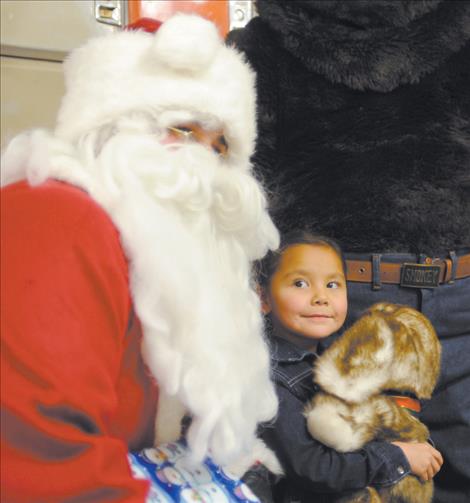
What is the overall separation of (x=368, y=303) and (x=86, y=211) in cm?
80

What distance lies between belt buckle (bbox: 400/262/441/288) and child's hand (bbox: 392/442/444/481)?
1.11 feet

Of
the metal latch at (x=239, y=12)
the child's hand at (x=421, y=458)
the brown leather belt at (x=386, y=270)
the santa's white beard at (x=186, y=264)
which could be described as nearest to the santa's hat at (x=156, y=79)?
the santa's white beard at (x=186, y=264)

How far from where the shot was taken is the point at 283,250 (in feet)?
5.13

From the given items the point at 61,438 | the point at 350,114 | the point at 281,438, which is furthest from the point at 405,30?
the point at 61,438

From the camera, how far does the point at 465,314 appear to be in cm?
169

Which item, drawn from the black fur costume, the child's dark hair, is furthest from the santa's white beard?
the black fur costume

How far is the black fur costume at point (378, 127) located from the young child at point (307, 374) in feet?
0.40

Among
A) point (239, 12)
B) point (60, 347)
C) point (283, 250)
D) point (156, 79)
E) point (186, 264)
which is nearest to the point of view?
point (60, 347)

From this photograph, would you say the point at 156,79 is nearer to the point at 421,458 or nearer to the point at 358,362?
the point at 358,362

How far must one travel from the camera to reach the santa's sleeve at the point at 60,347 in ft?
3.16

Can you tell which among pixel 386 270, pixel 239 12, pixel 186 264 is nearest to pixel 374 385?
pixel 386 270

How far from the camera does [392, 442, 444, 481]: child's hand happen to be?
1465 mm

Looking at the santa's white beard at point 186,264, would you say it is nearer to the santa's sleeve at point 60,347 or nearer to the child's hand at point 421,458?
the santa's sleeve at point 60,347

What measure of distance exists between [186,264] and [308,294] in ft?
1.51
